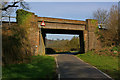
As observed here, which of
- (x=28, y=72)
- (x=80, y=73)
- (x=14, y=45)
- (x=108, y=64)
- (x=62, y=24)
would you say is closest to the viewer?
(x=28, y=72)

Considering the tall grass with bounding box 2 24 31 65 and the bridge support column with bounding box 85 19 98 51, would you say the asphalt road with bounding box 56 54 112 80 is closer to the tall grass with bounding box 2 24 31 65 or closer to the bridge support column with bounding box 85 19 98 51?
the tall grass with bounding box 2 24 31 65

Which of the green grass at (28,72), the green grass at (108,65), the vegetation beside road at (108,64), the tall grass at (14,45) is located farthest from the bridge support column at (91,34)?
the green grass at (28,72)

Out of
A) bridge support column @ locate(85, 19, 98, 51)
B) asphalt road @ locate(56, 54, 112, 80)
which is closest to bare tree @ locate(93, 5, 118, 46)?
bridge support column @ locate(85, 19, 98, 51)

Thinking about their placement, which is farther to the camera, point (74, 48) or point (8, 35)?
point (74, 48)

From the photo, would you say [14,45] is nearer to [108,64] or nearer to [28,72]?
[28,72]

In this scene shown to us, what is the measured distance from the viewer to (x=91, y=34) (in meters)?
Answer: 23.8

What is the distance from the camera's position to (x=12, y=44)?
12.2 meters

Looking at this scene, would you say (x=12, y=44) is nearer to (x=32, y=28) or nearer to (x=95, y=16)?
(x=32, y=28)

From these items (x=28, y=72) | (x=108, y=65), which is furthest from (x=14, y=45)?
(x=108, y=65)

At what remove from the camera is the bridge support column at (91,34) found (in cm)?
2366

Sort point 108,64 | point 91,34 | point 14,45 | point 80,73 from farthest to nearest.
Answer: point 91,34 → point 108,64 → point 14,45 → point 80,73

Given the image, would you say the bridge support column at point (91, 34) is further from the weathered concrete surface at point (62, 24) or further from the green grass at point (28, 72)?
the green grass at point (28, 72)

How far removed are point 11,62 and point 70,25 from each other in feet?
46.2

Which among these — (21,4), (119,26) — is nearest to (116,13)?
(119,26)
